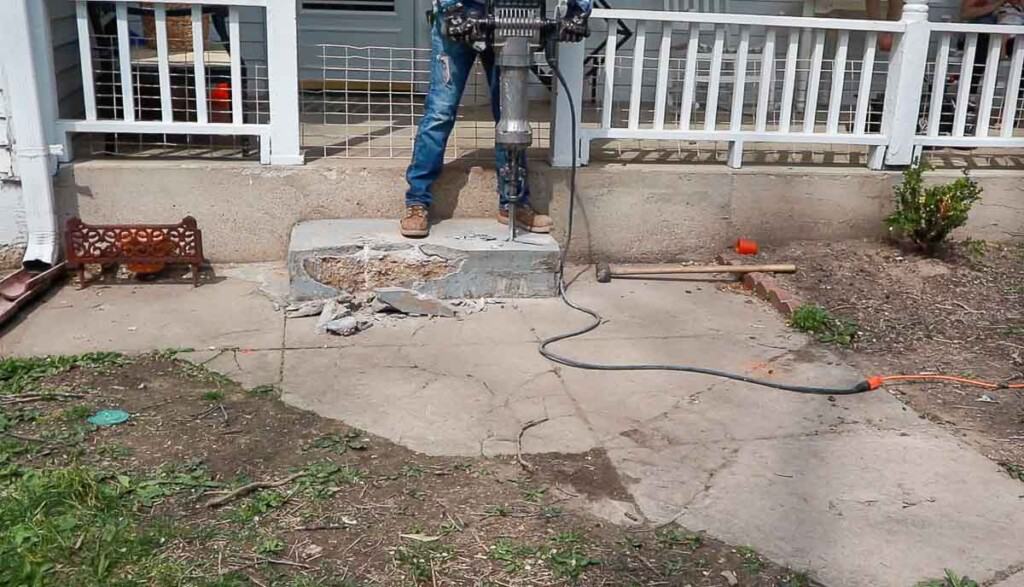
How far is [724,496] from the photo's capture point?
3.07 metres

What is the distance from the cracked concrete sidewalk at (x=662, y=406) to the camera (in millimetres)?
2904

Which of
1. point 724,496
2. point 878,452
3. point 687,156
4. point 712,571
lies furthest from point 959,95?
point 712,571

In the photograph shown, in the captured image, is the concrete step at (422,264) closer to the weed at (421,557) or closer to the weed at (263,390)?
the weed at (263,390)

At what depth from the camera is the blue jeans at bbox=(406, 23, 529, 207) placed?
15.9 ft

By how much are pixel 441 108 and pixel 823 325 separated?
2166mm

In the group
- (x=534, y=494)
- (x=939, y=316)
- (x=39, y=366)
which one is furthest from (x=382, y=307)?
(x=939, y=316)

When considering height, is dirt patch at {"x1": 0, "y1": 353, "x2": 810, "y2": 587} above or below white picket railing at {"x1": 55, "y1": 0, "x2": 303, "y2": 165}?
below

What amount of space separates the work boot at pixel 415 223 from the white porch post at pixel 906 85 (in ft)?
8.93

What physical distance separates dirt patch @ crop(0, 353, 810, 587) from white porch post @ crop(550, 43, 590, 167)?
7.71 ft

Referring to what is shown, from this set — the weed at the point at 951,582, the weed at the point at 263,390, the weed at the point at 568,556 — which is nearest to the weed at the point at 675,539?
the weed at the point at 568,556

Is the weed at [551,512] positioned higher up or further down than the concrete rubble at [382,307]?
further down

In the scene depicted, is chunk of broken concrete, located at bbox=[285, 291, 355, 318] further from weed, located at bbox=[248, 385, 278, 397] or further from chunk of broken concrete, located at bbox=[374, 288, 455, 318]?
weed, located at bbox=[248, 385, 278, 397]

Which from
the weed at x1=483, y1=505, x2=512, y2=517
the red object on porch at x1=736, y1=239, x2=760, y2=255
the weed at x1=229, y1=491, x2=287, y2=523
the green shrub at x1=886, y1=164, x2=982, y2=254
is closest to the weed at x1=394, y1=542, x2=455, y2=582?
the weed at x1=483, y1=505, x2=512, y2=517

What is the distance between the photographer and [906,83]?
5570 millimetres
